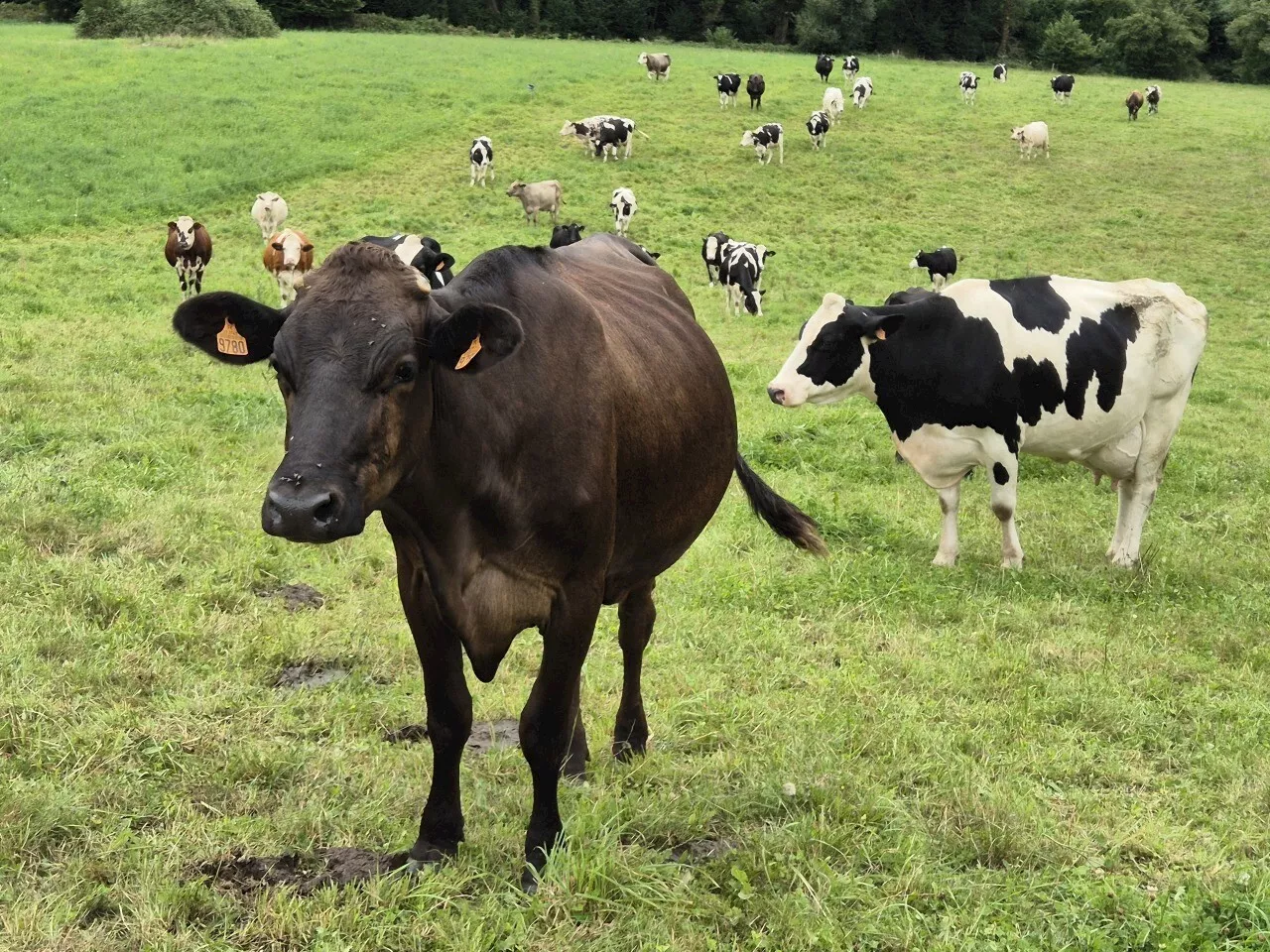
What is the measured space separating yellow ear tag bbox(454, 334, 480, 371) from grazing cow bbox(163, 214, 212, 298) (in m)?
15.6

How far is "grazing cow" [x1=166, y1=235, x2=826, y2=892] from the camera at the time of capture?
3232mm

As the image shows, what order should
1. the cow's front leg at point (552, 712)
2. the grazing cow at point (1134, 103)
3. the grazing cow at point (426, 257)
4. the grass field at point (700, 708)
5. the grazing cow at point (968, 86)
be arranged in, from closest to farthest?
the grass field at point (700, 708), the cow's front leg at point (552, 712), the grazing cow at point (426, 257), the grazing cow at point (1134, 103), the grazing cow at point (968, 86)

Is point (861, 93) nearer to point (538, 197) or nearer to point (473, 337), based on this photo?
point (538, 197)

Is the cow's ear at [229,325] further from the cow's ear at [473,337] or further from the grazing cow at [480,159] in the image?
the grazing cow at [480,159]

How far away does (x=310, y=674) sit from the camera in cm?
572

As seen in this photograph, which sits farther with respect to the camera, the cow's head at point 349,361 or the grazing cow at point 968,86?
the grazing cow at point 968,86

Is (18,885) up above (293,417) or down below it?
below

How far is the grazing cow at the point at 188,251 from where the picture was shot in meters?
17.7

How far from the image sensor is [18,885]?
12.0ft

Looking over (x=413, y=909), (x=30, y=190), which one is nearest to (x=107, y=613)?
(x=413, y=909)

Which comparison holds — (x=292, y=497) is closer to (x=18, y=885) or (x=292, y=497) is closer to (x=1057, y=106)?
(x=18, y=885)

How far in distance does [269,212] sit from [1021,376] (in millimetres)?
17592

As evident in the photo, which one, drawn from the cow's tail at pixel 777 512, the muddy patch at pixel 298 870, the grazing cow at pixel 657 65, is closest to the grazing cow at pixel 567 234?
the cow's tail at pixel 777 512

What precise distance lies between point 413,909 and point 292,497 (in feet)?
4.93
